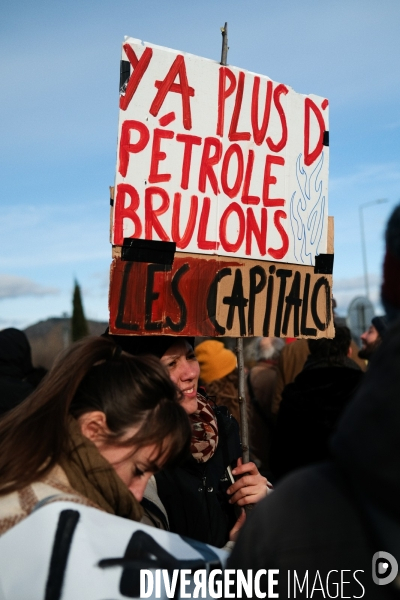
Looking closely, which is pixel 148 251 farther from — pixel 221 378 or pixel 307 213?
pixel 221 378

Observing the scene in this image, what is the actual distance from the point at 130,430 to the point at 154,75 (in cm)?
143

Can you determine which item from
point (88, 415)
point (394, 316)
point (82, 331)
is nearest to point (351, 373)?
point (88, 415)

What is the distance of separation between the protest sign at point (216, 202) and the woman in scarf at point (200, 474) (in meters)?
0.32

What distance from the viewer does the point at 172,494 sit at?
8.84 feet

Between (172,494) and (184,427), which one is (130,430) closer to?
(184,427)

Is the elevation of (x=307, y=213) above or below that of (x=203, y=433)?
above

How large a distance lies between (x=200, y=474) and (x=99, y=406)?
115 centimetres

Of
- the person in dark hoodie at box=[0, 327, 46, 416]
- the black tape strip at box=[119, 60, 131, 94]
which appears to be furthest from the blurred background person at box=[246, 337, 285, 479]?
the black tape strip at box=[119, 60, 131, 94]

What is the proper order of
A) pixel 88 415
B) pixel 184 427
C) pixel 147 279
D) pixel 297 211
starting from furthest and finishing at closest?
pixel 297 211 < pixel 147 279 < pixel 184 427 < pixel 88 415

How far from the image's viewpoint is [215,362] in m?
5.12

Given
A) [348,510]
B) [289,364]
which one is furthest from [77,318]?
[348,510]

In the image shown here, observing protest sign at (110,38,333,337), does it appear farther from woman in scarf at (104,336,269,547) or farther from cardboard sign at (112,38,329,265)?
woman in scarf at (104,336,269,547)

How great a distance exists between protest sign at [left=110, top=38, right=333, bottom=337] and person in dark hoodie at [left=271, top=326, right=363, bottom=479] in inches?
33.9

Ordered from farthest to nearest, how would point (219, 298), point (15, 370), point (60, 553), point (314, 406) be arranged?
point (15, 370) → point (314, 406) → point (219, 298) → point (60, 553)
